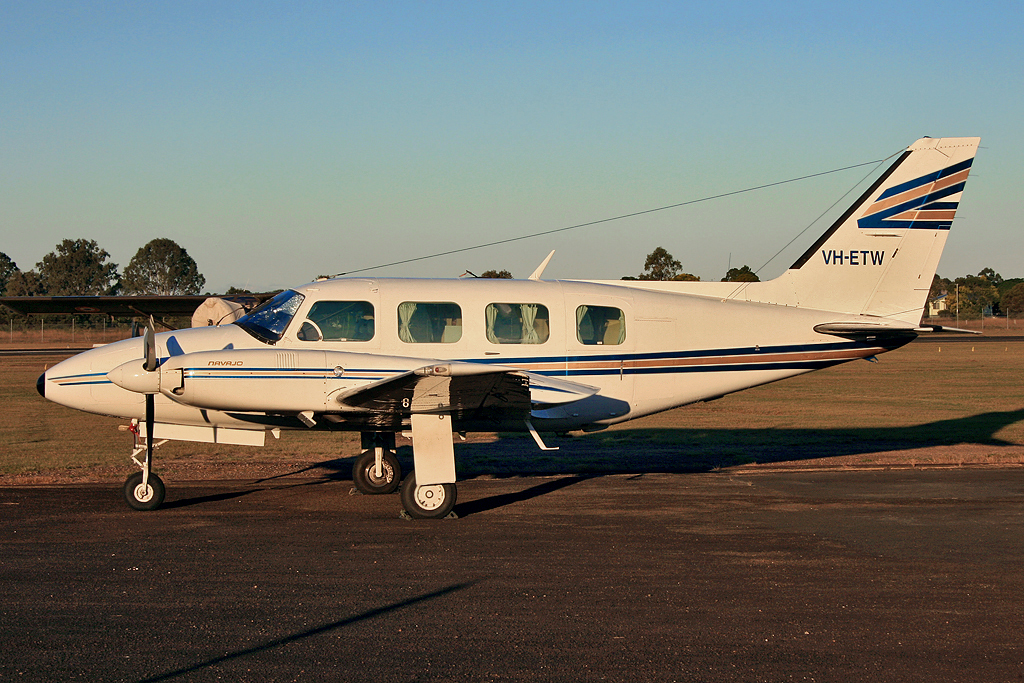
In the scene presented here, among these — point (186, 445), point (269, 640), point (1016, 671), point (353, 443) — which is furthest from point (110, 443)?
point (1016, 671)

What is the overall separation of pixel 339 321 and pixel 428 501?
8.82ft

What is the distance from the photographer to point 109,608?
273 inches

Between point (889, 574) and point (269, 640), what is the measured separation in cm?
560

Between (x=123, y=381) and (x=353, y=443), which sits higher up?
(x=123, y=381)

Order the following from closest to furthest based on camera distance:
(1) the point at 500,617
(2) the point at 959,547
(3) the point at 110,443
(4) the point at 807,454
Answer: (1) the point at 500,617
(2) the point at 959,547
(4) the point at 807,454
(3) the point at 110,443

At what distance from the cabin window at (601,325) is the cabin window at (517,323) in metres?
0.52

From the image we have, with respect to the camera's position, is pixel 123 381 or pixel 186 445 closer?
pixel 123 381

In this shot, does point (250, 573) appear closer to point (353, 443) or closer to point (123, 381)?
point (123, 381)

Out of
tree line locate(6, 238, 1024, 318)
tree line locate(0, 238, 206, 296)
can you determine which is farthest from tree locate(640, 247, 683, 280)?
tree line locate(0, 238, 206, 296)

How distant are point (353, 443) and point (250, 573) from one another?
9.81 metres

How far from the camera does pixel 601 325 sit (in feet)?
40.4

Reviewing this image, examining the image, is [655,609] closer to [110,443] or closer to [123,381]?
[123,381]

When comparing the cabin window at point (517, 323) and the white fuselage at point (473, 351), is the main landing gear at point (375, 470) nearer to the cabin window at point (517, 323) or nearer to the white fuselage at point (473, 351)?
the white fuselage at point (473, 351)

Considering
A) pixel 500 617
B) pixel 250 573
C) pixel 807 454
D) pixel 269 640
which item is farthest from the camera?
pixel 807 454
